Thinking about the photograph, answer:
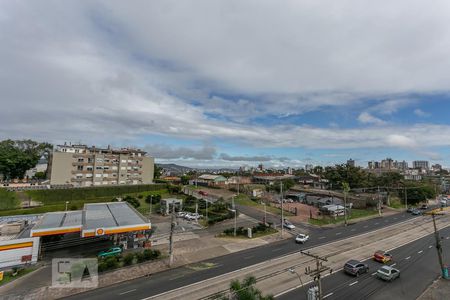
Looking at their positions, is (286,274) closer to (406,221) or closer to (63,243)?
(63,243)

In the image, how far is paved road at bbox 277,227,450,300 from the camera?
21750 millimetres

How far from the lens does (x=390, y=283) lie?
24.3 m

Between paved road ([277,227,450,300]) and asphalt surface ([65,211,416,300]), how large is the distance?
8.80 meters

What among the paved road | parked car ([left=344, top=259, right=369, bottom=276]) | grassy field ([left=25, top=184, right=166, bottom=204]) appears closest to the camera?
the paved road

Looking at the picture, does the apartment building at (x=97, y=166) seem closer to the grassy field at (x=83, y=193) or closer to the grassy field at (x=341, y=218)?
the grassy field at (x=83, y=193)

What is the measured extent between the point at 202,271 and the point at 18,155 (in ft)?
258

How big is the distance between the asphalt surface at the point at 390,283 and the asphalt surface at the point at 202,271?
28.2ft

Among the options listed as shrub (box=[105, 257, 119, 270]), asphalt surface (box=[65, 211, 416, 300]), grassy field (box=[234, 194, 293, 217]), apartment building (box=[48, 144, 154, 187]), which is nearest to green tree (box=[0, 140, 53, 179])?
apartment building (box=[48, 144, 154, 187])

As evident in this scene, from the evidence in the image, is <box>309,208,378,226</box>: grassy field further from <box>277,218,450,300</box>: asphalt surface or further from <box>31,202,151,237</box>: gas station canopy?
<box>31,202,151,237</box>: gas station canopy

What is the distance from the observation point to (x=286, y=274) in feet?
86.5

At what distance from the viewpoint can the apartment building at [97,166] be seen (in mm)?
75875

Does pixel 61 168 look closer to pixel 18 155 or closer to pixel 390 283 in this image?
pixel 18 155

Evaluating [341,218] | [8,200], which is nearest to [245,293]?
[341,218]

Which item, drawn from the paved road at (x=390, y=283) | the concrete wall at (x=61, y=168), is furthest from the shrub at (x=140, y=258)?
the concrete wall at (x=61, y=168)
